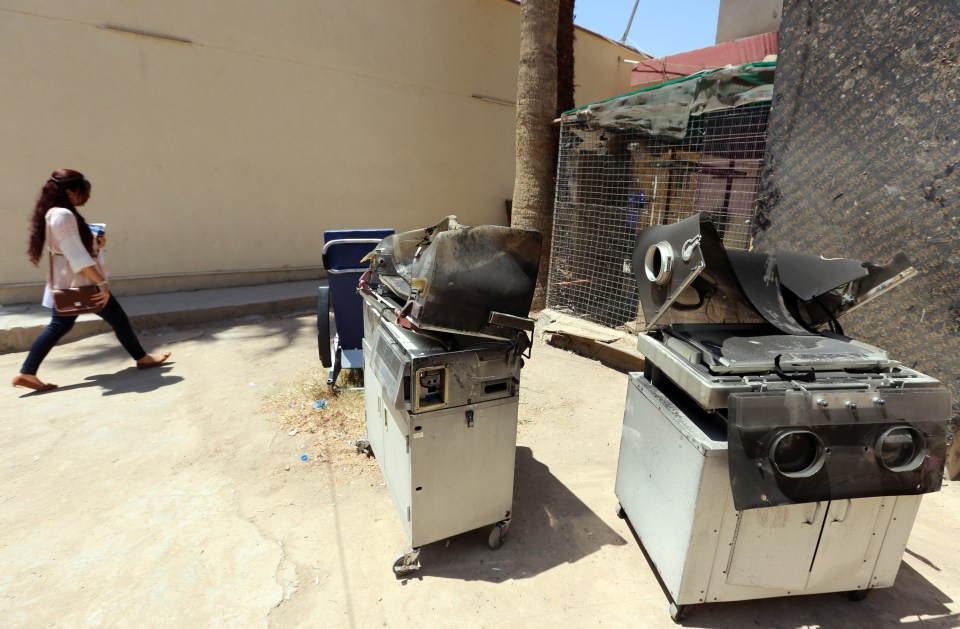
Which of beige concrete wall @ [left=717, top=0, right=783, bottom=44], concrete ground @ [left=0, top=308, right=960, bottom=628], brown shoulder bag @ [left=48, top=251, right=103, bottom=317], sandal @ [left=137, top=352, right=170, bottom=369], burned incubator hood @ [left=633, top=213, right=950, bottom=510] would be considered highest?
beige concrete wall @ [left=717, top=0, right=783, bottom=44]

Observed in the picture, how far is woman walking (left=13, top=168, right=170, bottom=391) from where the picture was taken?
12.1 feet

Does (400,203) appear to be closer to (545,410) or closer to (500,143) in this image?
(500,143)

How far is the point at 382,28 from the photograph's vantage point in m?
7.67

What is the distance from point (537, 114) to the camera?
575cm

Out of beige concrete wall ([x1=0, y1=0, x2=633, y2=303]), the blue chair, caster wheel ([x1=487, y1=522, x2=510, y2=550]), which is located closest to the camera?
caster wheel ([x1=487, y1=522, x2=510, y2=550])

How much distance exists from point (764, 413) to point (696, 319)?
0.69 metres

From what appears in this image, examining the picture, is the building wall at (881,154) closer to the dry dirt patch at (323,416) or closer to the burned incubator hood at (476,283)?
the burned incubator hood at (476,283)

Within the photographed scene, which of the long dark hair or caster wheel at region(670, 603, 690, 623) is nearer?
caster wheel at region(670, 603, 690, 623)

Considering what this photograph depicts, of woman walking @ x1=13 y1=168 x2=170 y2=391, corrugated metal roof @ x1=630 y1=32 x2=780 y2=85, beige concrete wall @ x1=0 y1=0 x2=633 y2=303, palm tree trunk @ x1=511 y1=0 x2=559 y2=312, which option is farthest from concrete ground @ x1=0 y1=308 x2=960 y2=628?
corrugated metal roof @ x1=630 y1=32 x2=780 y2=85

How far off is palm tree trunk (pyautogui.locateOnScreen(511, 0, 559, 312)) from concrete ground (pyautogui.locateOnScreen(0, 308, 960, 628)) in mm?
3128

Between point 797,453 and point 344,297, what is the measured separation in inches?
136

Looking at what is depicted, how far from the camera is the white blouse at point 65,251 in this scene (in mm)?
3664

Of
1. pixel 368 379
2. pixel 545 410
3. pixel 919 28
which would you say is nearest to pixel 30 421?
pixel 368 379

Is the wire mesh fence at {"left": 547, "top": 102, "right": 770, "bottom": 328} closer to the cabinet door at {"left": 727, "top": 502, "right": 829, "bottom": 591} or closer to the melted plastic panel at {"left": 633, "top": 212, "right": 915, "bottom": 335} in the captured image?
the melted plastic panel at {"left": 633, "top": 212, "right": 915, "bottom": 335}
